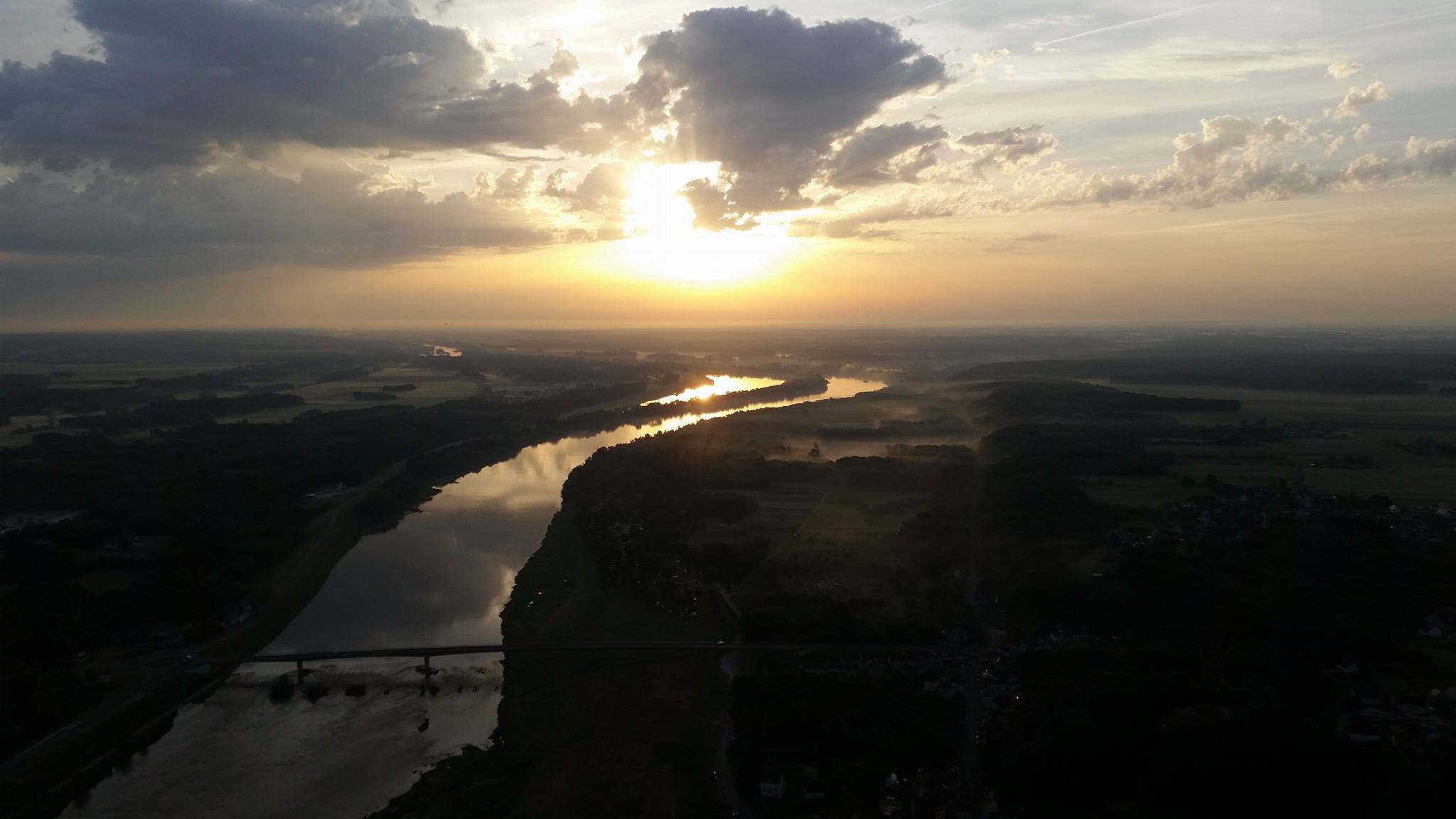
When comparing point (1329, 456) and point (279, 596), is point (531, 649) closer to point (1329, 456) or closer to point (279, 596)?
point (279, 596)

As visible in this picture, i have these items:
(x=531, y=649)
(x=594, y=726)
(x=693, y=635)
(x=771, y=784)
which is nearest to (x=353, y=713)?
(x=531, y=649)

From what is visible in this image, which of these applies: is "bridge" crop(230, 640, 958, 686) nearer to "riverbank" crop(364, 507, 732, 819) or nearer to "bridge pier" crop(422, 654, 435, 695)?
"bridge pier" crop(422, 654, 435, 695)

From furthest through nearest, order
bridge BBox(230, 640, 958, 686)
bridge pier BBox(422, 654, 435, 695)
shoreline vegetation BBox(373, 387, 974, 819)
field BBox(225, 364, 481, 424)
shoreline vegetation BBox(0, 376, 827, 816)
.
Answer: field BBox(225, 364, 481, 424), bridge BBox(230, 640, 958, 686), bridge pier BBox(422, 654, 435, 695), shoreline vegetation BBox(0, 376, 827, 816), shoreline vegetation BBox(373, 387, 974, 819)

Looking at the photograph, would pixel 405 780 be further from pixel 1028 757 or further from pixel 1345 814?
pixel 1345 814

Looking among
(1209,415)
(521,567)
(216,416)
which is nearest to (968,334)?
(1209,415)

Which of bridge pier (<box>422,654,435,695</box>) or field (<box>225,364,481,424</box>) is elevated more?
field (<box>225,364,481,424</box>)

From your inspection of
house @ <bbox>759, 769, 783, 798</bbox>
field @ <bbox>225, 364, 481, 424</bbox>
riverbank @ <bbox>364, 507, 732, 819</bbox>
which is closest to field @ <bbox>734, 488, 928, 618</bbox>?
riverbank @ <bbox>364, 507, 732, 819</bbox>

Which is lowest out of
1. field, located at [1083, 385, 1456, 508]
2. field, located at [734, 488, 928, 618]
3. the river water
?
the river water

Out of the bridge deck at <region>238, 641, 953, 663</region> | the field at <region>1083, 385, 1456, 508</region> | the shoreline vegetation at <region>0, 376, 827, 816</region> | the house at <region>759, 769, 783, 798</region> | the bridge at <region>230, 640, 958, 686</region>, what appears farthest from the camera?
the field at <region>1083, 385, 1456, 508</region>
